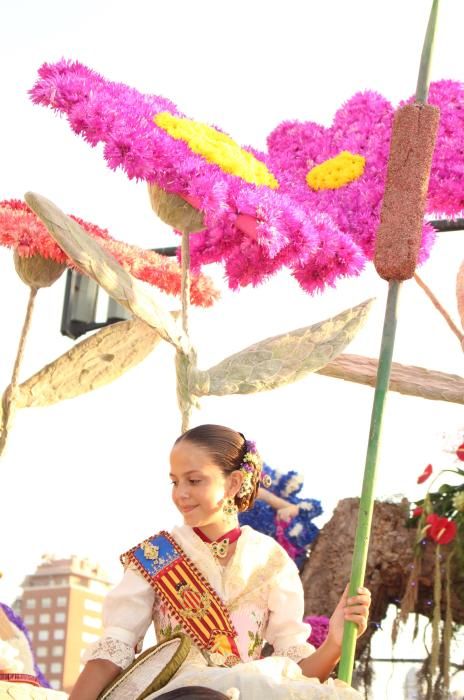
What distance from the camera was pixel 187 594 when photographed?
2379 millimetres

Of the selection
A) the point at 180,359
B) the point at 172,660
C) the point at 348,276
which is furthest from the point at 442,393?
the point at 172,660

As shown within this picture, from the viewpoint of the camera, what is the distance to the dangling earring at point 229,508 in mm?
2480

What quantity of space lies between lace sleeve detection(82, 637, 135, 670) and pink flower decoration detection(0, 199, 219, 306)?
1527 millimetres

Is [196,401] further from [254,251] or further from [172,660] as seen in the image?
[172,660]

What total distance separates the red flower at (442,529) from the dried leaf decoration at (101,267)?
1.52 metres

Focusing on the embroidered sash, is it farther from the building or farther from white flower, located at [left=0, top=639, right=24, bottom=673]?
the building

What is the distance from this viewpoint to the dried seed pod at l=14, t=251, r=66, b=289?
3.71 meters

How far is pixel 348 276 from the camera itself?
3.53 m

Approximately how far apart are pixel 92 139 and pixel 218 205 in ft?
1.21

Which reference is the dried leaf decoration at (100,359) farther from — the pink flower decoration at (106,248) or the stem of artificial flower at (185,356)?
the stem of artificial flower at (185,356)

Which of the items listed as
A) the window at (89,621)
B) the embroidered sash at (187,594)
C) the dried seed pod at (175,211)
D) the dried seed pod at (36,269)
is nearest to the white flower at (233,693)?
the embroidered sash at (187,594)

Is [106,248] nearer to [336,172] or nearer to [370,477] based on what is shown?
[336,172]

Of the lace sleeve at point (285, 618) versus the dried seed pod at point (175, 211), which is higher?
the dried seed pod at point (175, 211)

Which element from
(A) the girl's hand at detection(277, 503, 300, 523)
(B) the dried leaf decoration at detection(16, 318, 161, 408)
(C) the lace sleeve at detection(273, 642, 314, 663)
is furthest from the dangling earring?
(A) the girl's hand at detection(277, 503, 300, 523)
